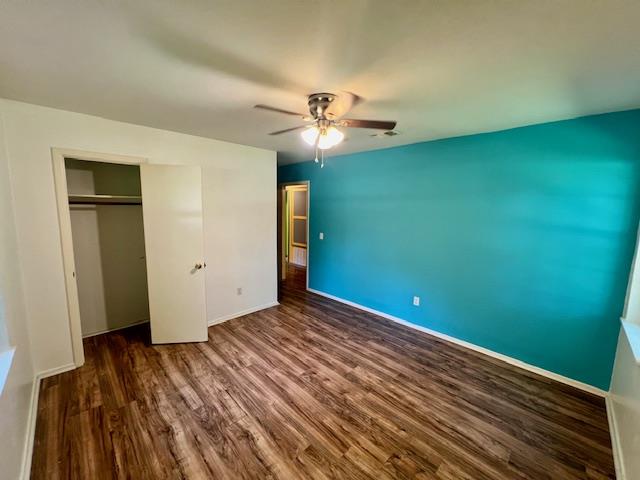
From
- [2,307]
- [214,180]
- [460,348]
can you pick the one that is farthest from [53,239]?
[460,348]

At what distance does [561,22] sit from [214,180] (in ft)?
10.8

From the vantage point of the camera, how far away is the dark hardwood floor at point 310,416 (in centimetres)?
162

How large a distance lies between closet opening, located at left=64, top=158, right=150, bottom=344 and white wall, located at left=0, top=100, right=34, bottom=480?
859 millimetres

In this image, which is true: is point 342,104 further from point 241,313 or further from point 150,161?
point 241,313

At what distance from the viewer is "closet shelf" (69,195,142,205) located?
9.34 ft

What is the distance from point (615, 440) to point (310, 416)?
2.13 m

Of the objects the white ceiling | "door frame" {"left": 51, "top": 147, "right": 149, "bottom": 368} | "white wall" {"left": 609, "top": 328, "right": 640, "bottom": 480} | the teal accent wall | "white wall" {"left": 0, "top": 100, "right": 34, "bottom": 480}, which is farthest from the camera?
"door frame" {"left": 51, "top": 147, "right": 149, "bottom": 368}

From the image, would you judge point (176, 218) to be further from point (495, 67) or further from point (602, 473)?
point (602, 473)

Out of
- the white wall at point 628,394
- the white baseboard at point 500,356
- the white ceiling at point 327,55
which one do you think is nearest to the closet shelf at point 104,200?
the white ceiling at point 327,55

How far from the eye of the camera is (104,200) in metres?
3.01

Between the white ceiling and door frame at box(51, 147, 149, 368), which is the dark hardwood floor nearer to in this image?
door frame at box(51, 147, 149, 368)

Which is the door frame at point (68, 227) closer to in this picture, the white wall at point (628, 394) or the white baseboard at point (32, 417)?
the white baseboard at point (32, 417)

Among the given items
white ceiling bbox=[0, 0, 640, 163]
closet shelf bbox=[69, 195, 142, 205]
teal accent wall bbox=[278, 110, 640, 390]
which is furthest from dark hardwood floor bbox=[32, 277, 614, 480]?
white ceiling bbox=[0, 0, 640, 163]

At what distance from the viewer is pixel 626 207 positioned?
209 cm
